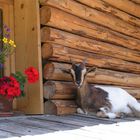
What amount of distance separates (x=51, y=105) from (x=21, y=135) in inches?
64.9

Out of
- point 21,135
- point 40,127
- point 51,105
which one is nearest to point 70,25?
point 51,105

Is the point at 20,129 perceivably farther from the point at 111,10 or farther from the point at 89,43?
the point at 111,10

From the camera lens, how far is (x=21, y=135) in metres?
2.69

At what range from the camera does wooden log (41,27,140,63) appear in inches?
171

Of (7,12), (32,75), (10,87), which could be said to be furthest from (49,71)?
(7,12)

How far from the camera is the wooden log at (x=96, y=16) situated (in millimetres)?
4511

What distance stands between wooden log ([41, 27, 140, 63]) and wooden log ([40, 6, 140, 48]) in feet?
0.22

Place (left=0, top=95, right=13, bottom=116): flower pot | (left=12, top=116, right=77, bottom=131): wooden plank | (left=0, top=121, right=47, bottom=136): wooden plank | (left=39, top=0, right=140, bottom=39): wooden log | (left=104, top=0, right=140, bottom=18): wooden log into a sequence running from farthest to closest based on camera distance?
1. (left=104, top=0, right=140, bottom=18): wooden log
2. (left=39, top=0, right=140, bottom=39): wooden log
3. (left=0, top=95, right=13, bottom=116): flower pot
4. (left=12, top=116, right=77, bottom=131): wooden plank
5. (left=0, top=121, right=47, bottom=136): wooden plank

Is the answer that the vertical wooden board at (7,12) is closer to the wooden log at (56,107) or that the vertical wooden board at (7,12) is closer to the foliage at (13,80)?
the foliage at (13,80)

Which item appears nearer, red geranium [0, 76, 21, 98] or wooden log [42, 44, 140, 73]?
red geranium [0, 76, 21, 98]

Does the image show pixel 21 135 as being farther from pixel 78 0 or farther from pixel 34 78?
pixel 78 0

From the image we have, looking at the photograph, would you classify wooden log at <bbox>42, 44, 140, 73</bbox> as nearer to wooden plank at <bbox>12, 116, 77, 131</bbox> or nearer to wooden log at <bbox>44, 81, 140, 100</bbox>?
wooden log at <bbox>44, 81, 140, 100</bbox>

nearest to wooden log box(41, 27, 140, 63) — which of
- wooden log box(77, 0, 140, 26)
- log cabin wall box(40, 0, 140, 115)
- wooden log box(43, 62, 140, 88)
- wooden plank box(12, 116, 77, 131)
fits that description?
log cabin wall box(40, 0, 140, 115)

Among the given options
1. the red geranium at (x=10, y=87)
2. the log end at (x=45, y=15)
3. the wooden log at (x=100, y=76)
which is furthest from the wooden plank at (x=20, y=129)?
the log end at (x=45, y=15)
